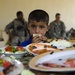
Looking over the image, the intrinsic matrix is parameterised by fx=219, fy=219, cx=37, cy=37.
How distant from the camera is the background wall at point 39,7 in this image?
5.57 m

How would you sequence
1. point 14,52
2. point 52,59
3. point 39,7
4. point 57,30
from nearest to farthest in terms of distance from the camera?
point 52,59, point 14,52, point 57,30, point 39,7

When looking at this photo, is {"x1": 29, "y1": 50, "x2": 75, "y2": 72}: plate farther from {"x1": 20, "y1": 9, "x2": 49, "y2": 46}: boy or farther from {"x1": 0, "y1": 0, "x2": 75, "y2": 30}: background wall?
{"x1": 0, "y1": 0, "x2": 75, "y2": 30}: background wall

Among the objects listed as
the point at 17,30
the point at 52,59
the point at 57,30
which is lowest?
the point at 57,30

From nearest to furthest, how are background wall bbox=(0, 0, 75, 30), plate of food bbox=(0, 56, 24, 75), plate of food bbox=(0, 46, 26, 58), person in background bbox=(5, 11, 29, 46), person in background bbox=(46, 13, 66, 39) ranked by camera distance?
plate of food bbox=(0, 56, 24, 75)
plate of food bbox=(0, 46, 26, 58)
person in background bbox=(5, 11, 29, 46)
person in background bbox=(46, 13, 66, 39)
background wall bbox=(0, 0, 75, 30)

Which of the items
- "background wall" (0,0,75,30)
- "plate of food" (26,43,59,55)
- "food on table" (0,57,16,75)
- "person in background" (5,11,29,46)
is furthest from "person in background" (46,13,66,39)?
"food on table" (0,57,16,75)

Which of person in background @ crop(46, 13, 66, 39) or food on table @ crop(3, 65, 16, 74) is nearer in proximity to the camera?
food on table @ crop(3, 65, 16, 74)

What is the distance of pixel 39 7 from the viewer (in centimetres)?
580

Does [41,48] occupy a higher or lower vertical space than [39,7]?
lower

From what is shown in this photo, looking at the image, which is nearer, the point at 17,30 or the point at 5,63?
the point at 5,63

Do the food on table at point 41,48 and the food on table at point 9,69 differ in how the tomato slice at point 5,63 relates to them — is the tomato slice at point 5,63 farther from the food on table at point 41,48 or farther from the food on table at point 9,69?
the food on table at point 41,48

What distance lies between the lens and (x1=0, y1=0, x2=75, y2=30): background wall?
557cm

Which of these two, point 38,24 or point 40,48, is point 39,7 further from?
point 40,48

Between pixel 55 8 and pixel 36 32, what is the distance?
171 inches

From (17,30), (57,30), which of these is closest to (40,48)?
(17,30)
